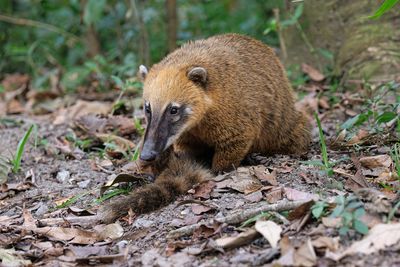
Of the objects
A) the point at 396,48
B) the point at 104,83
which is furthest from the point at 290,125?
the point at 104,83

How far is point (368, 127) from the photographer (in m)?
5.28

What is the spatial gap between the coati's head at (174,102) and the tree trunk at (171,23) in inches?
159

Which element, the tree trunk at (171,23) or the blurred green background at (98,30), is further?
the blurred green background at (98,30)

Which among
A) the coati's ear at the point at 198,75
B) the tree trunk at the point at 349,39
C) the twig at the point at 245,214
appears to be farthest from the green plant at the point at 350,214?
the tree trunk at the point at 349,39

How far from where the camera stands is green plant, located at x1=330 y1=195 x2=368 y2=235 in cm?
296

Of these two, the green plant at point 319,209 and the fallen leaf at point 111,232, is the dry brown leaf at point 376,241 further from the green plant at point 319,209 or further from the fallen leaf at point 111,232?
the fallen leaf at point 111,232

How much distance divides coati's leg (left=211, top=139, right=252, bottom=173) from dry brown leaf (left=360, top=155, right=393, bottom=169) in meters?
0.98

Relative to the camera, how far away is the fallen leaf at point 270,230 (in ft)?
10.0

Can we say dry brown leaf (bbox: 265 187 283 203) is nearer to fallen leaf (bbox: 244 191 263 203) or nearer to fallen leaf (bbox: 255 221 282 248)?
fallen leaf (bbox: 244 191 263 203)

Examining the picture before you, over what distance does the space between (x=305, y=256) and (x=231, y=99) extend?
215cm

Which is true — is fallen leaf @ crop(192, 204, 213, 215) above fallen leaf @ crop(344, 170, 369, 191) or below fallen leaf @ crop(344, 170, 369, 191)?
below

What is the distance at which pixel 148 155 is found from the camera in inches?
170

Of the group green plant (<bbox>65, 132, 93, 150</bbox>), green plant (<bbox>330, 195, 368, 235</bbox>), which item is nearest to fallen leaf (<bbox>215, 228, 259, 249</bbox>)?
green plant (<bbox>330, 195, 368, 235</bbox>)

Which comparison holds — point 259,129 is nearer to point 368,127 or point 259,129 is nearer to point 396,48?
point 368,127
